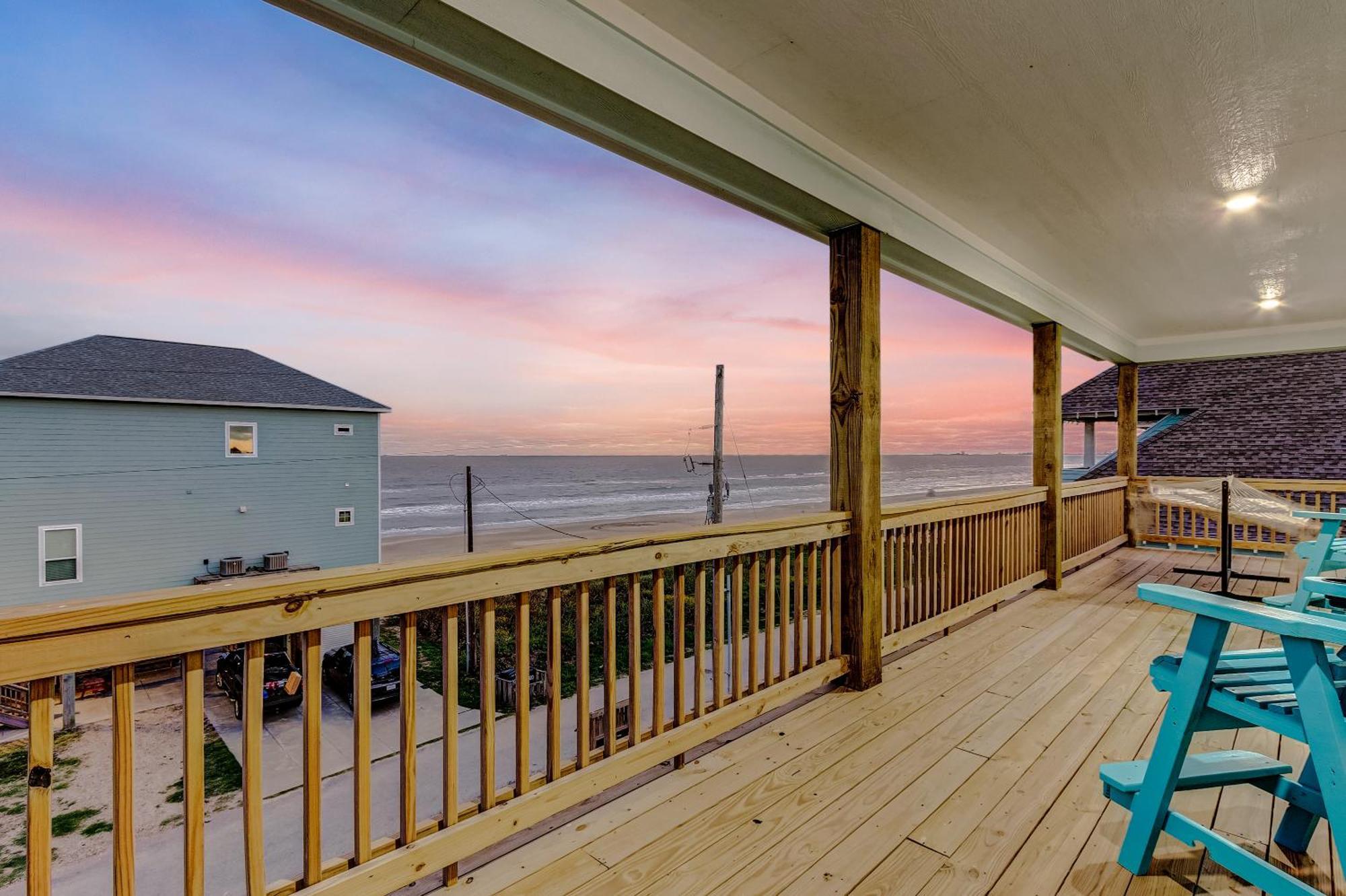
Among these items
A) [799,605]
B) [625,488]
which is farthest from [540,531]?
[799,605]

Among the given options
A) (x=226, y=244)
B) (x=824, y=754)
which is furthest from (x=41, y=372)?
(x=824, y=754)

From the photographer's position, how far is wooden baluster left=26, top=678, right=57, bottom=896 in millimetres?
1014

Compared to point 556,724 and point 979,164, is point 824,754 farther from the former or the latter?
point 979,164

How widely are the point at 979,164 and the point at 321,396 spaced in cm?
286

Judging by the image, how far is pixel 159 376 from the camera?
151 cm

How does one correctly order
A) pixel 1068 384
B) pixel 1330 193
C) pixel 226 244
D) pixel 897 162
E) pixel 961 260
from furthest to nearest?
pixel 1068 384
pixel 961 260
pixel 1330 193
pixel 897 162
pixel 226 244

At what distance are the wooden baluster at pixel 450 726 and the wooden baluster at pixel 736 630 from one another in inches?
42.3

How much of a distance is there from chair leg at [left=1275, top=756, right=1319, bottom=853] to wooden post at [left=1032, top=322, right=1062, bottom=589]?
351cm

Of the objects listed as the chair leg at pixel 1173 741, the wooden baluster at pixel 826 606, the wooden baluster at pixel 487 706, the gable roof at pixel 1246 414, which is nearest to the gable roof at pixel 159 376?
the wooden baluster at pixel 487 706

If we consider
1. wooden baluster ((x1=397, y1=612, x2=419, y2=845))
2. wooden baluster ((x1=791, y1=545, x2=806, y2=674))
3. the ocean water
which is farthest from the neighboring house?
the ocean water

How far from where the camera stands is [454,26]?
4.94 feet

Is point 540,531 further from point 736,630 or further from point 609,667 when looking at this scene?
point 609,667

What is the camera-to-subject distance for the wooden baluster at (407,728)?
4.86 ft

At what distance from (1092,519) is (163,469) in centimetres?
719
